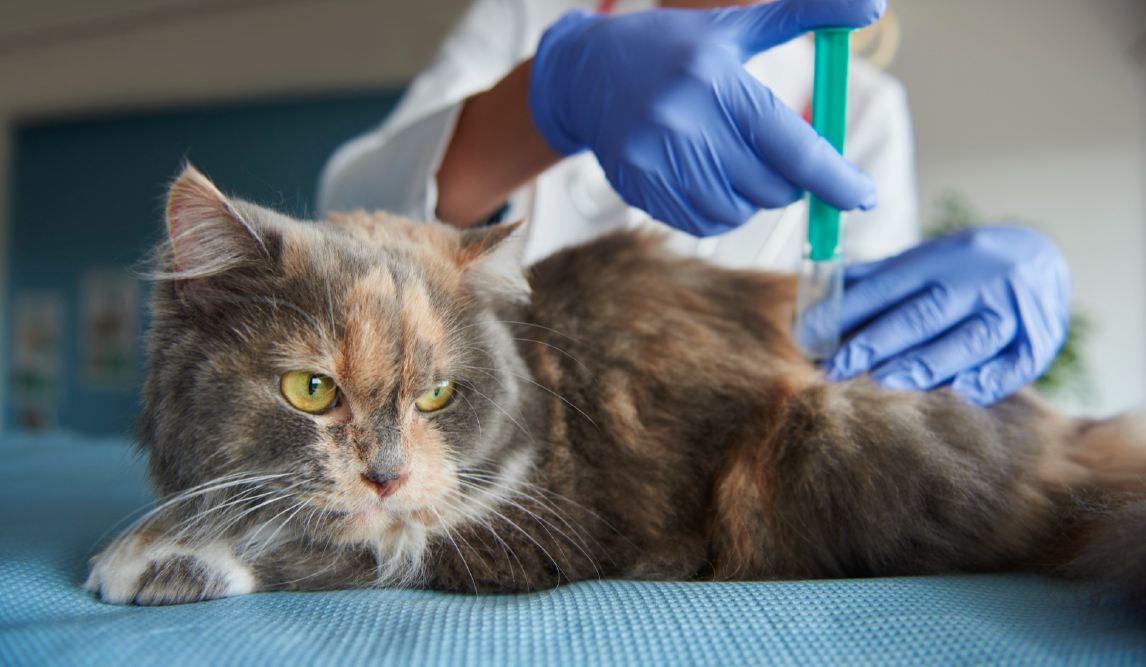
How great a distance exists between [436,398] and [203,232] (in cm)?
37

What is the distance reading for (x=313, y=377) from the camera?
0.85m

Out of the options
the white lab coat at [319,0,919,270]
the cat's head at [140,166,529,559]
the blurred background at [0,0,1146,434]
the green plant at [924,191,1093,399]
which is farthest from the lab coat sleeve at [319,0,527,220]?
the blurred background at [0,0,1146,434]

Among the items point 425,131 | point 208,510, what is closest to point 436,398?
point 208,510

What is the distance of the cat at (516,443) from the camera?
84 cm

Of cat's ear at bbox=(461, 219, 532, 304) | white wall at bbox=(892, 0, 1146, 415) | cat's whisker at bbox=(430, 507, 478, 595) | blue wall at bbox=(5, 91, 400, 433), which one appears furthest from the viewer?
blue wall at bbox=(5, 91, 400, 433)

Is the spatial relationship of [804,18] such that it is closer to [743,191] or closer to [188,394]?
[743,191]

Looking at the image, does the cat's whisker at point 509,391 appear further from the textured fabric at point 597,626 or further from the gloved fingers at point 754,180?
the gloved fingers at point 754,180

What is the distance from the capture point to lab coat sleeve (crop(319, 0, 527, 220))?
1513mm

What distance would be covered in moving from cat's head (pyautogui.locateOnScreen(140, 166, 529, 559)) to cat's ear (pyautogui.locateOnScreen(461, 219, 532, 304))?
3.0 inches

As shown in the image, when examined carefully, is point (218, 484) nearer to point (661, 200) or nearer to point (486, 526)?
point (486, 526)

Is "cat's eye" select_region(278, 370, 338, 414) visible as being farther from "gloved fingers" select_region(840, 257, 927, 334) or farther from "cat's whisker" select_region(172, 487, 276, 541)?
"gloved fingers" select_region(840, 257, 927, 334)

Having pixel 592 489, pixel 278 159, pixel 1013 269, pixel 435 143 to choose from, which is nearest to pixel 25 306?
pixel 278 159

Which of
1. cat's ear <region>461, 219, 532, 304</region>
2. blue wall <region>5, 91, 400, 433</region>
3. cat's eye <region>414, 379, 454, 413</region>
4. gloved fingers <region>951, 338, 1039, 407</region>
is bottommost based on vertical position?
cat's eye <region>414, 379, 454, 413</region>

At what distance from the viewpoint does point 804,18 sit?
98 cm
